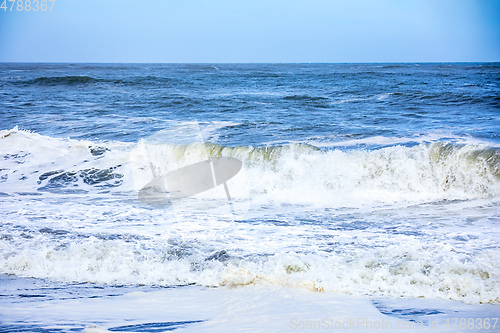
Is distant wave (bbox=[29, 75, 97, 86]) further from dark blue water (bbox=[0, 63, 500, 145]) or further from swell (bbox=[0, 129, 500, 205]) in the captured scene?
swell (bbox=[0, 129, 500, 205])

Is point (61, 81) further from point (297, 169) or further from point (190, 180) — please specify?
point (297, 169)

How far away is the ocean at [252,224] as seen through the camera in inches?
137

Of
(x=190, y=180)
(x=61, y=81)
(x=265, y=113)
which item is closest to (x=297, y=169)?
(x=190, y=180)

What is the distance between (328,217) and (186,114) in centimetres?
1127

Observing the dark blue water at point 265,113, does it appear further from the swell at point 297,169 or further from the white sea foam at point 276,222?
the white sea foam at point 276,222

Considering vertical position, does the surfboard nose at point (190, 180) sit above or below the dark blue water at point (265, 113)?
below

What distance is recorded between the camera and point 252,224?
626cm

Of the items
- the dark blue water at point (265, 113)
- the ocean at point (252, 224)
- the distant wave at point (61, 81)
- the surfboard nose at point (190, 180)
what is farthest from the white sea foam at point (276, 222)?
the distant wave at point (61, 81)

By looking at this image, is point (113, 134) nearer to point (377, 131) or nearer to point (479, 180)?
point (377, 131)

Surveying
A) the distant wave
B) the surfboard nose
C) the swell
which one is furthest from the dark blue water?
the distant wave

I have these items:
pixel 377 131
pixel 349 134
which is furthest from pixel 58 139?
pixel 377 131

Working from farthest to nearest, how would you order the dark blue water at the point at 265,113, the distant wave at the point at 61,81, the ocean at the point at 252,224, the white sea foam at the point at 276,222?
1. the distant wave at the point at 61,81
2. the dark blue water at the point at 265,113
3. the white sea foam at the point at 276,222
4. the ocean at the point at 252,224

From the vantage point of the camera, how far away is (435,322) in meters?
3.22

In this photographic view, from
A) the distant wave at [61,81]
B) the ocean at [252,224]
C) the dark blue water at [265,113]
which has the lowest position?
the ocean at [252,224]
